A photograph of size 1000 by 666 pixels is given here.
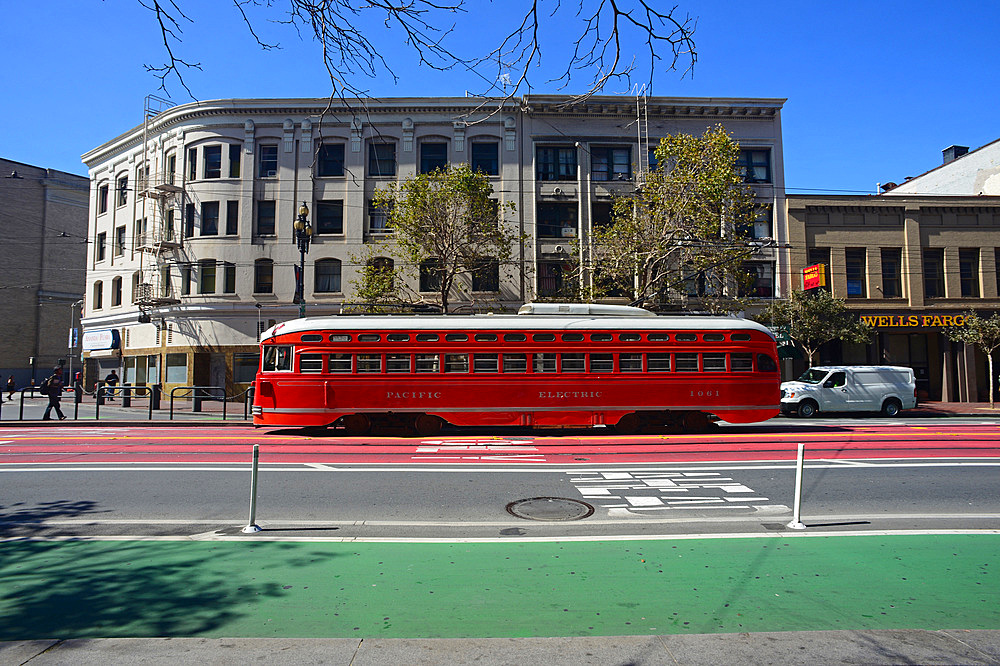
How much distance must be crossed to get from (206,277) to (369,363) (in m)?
20.2

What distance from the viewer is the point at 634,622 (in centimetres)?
446

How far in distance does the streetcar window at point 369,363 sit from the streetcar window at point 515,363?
332cm

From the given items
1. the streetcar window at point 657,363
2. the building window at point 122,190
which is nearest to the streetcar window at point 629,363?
the streetcar window at point 657,363

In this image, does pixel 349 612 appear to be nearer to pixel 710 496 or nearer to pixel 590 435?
pixel 710 496

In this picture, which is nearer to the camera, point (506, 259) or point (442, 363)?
point (442, 363)

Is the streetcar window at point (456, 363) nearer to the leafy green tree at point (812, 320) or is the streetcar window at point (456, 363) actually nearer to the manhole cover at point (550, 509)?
the manhole cover at point (550, 509)

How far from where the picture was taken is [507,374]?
16125 millimetres

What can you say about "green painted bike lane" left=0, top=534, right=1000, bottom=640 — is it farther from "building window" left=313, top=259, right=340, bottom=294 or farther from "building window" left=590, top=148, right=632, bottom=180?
"building window" left=590, top=148, right=632, bottom=180

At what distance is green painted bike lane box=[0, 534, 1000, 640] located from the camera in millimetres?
4430

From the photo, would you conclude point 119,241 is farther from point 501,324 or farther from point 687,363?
point 687,363

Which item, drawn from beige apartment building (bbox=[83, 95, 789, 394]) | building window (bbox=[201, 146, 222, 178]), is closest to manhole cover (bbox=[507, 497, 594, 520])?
beige apartment building (bbox=[83, 95, 789, 394])

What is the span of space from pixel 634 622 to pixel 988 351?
30.2 metres

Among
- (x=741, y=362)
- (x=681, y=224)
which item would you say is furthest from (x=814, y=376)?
(x=741, y=362)

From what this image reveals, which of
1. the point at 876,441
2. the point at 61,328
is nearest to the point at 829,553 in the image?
the point at 876,441
